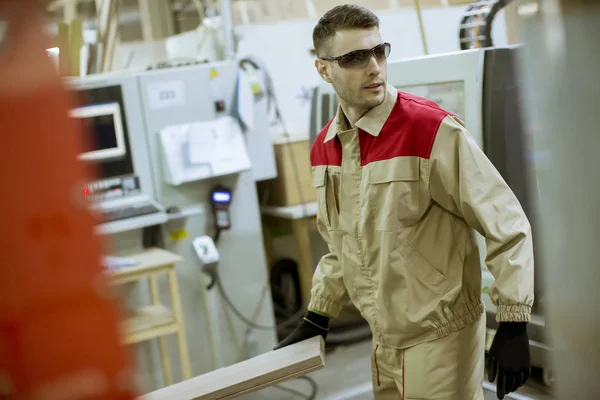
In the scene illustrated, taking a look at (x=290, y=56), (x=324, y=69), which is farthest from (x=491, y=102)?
(x=290, y=56)

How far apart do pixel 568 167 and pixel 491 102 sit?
1951 millimetres

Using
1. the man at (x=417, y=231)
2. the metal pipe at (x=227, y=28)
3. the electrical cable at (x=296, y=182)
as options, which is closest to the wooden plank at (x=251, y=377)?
the man at (x=417, y=231)

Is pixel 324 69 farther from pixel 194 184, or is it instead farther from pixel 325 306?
pixel 194 184

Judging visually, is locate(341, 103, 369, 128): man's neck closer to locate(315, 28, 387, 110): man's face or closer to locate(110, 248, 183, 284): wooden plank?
locate(315, 28, 387, 110): man's face

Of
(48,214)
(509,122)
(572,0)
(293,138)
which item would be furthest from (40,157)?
(293,138)

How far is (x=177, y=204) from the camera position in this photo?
363 cm

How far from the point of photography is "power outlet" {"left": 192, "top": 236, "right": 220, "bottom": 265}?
356 centimetres

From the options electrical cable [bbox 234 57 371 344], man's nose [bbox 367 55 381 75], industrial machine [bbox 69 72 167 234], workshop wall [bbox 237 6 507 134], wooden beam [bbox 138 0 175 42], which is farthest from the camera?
wooden beam [bbox 138 0 175 42]

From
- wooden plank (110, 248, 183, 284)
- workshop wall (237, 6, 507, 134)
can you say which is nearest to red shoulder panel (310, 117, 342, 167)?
wooden plank (110, 248, 183, 284)

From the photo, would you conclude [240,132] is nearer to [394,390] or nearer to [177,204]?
[177,204]

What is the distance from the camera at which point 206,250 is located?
3586mm

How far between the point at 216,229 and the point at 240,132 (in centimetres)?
53

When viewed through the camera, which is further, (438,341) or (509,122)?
(509,122)

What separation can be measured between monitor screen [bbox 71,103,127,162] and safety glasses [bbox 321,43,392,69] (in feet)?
6.16
